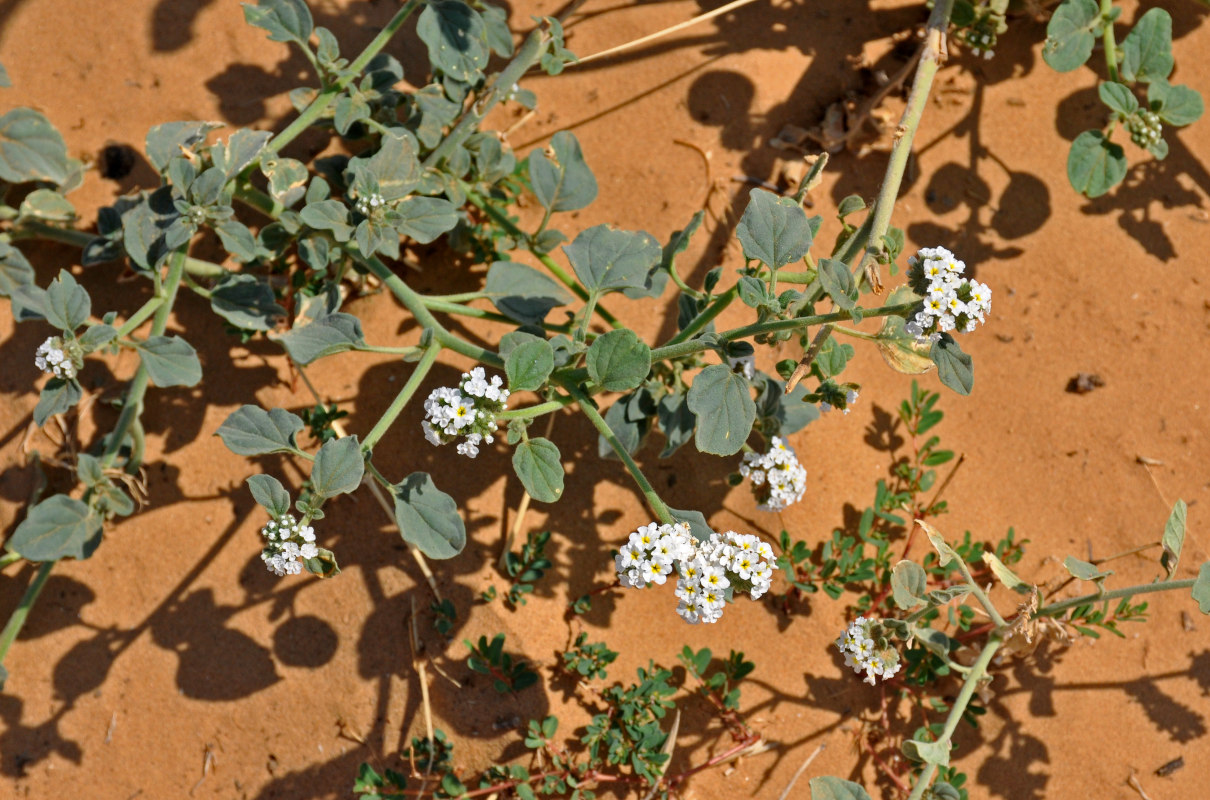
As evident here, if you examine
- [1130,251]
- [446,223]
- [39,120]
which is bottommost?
[1130,251]

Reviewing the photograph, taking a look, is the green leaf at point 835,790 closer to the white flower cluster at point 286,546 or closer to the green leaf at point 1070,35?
the white flower cluster at point 286,546

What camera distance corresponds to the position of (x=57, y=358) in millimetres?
2578

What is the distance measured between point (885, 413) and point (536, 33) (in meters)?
1.71

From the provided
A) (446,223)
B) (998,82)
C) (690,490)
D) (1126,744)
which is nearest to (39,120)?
(446,223)

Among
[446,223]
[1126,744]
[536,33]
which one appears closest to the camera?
[446,223]

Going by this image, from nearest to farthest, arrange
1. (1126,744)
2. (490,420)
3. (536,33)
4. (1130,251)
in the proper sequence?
(490,420)
(536,33)
(1126,744)
(1130,251)

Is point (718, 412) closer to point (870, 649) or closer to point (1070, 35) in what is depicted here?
point (870, 649)

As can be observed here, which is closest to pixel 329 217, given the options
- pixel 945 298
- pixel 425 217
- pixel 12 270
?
pixel 425 217

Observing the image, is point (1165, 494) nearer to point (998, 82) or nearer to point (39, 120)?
point (998, 82)

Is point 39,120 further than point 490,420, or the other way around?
point 39,120

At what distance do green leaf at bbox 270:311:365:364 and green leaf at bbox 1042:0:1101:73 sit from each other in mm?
2363

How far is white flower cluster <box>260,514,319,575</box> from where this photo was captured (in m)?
2.28

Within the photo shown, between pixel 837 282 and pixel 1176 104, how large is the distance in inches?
72.9

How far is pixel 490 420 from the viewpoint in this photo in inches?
88.1
